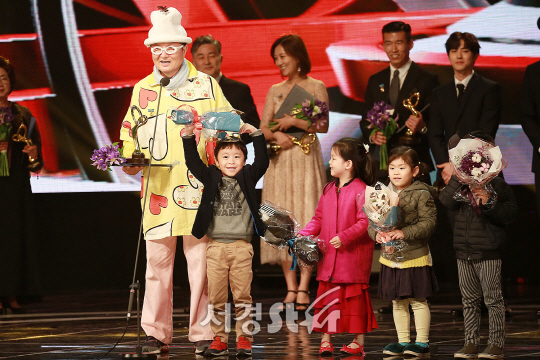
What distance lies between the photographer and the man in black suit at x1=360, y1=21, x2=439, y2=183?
602 cm

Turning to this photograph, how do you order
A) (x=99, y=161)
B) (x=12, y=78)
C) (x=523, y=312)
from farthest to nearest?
(x=12, y=78)
(x=523, y=312)
(x=99, y=161)

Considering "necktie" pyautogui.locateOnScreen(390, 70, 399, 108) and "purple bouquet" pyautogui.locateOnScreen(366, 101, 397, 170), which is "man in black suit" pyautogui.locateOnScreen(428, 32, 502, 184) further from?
"necktie" pyautogui.locateOnScreen(390, 70, 399, 108)

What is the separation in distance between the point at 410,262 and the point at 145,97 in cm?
172

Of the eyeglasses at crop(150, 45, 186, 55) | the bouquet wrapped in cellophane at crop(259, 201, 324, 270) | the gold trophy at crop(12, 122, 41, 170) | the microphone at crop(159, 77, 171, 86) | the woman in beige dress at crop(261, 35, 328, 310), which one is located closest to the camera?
the microphone at crop(159, 77, 171, 86)

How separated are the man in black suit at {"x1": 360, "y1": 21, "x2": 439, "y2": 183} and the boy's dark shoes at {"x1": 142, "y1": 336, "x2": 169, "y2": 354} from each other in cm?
252

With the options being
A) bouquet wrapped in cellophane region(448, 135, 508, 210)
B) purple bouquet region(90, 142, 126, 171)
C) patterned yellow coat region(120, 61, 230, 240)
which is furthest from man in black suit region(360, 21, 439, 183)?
purple bouquet region(90, 142, 126, 171)

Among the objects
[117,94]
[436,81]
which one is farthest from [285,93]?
[117,94]

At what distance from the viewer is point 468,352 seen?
157 inches

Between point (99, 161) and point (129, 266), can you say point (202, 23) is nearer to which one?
point (129, 266)

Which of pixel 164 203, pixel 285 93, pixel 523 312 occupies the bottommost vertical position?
pixel 523 312

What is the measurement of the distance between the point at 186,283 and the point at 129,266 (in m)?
0.60

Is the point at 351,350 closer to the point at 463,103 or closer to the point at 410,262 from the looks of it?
the point at 410,262

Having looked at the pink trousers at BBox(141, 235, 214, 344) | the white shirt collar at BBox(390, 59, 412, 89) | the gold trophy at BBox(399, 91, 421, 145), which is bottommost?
the pink trousers at BBox(141, 235, 214, 344)

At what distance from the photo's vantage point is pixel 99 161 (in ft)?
13.2
